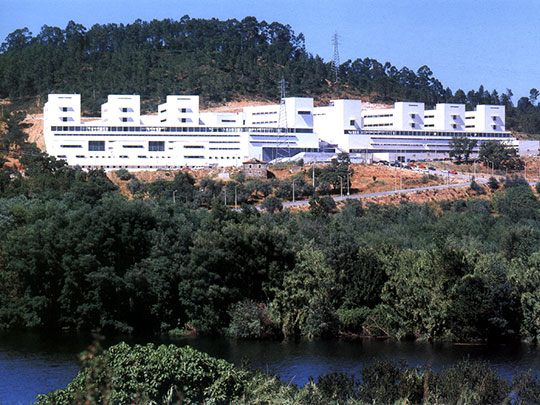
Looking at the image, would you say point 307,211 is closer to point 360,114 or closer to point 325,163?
point 325,163

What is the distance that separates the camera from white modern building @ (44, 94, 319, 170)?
300 ft

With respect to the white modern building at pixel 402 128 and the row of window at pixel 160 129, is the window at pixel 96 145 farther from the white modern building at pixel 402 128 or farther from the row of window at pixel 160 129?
the white modern building at pixel 402 128

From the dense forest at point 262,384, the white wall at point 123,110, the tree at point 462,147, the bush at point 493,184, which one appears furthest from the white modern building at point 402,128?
the dense forest at point 262,384

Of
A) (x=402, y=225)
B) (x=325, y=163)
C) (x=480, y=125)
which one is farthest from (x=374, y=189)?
(x=480, y=125)

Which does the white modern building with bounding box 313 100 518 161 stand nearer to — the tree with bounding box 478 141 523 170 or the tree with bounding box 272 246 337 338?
the tree with bounding box 478 141 523 170

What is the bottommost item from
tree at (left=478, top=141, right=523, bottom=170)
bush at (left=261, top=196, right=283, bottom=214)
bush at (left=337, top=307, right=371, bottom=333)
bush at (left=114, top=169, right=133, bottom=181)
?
bush at (left=337, top=307, right=371, bottom=333)

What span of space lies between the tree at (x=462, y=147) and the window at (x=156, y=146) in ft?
110

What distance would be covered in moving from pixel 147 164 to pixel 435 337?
2360 inches

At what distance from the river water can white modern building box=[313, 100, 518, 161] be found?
6312 cm

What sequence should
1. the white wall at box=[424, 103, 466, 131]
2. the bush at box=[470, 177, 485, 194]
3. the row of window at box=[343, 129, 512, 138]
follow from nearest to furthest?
the bush at box=[470, 177, 485, 194] < the row of window at box=[343, 129, 512, 138] < the white wall at box=[424, 103, 466, 131]

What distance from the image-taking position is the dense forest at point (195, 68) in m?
122

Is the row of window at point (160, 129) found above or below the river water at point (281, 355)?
above

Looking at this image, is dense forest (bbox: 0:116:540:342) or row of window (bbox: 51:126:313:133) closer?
dense forest (bbox: 0:116:540:342)

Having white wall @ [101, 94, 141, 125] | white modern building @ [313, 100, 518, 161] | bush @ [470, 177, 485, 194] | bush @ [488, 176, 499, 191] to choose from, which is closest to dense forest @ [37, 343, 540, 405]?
bush @ [470, 177, 485, 194]
